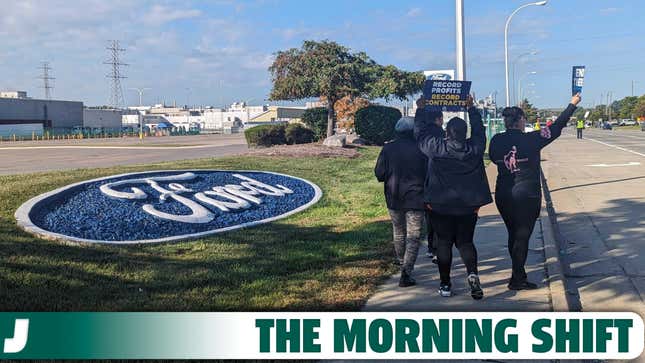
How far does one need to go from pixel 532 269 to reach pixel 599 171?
14.0 meters

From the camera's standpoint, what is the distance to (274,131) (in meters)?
25.5

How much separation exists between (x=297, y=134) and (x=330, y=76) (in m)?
2.96

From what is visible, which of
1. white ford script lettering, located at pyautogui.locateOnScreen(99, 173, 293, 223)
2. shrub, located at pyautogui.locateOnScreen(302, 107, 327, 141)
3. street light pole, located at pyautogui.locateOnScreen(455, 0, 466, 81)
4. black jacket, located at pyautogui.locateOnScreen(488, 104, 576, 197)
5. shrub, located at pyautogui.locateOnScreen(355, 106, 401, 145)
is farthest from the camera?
shrub, located at pyautogui.locateOnScreen(302, 107, 327, 141)

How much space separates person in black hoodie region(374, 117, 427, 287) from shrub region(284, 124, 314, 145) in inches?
796

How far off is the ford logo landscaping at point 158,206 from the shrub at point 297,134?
13540 mm

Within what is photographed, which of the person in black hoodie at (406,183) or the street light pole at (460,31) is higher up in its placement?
the street light pole at (460,31)

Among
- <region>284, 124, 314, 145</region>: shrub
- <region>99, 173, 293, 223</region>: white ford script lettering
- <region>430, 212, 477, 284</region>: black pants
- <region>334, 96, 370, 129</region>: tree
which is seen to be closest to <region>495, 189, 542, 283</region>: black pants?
<region>430, 212, 477, 284</region>: black pants

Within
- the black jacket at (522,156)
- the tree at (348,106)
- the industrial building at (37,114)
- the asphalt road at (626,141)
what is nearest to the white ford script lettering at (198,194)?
the black jacket at (522,156)

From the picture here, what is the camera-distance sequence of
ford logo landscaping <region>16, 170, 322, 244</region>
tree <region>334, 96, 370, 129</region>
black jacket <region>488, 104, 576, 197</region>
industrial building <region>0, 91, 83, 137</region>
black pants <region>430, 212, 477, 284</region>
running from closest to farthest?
1. black pants <region>430, 212, 477, 284</region>
2. black jacket <region>488, 104, 576, 197</region>
3. ford logo landscaping <region>16, 170, 322, 244</region>
4. tree <region>334, 96, 370, 129</region>
5. industrial building <region>0, 91, 83, 137</region>

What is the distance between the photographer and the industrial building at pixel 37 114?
203 feet

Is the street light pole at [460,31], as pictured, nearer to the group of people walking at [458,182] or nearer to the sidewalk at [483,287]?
the sidewalk at [483,287]

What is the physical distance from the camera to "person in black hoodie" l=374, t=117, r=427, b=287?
5828mm

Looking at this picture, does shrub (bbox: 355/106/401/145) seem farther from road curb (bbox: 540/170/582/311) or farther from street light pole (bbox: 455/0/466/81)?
road curb (bbox: 540/170/582/311)

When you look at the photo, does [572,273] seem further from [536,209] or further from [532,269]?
[536,209]
